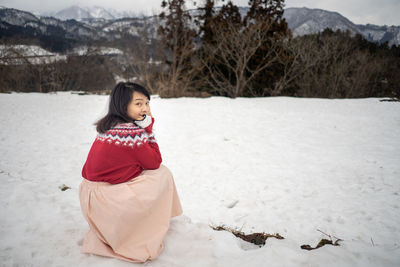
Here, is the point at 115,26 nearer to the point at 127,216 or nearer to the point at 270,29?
the point at 270,29

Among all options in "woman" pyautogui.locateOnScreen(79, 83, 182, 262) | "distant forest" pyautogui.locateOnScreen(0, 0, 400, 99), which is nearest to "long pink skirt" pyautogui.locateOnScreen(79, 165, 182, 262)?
"woman" pyautogui.locateOnScreen(79, 83, 182, 262)

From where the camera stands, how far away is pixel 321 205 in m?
2.91

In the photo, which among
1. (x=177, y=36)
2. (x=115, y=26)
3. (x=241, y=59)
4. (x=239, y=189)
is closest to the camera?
(x=239, y=189)

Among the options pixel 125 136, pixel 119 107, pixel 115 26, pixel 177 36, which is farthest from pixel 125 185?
pixel 115 26

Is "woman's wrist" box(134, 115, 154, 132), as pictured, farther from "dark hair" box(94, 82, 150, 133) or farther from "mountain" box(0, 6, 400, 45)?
"mountain" box(0, 6, 400, 45)

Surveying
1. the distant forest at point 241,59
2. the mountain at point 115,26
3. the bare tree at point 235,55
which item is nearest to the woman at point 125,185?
the distant forest at point 241,59

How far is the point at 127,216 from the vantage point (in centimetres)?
153

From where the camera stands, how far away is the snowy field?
1.79 m

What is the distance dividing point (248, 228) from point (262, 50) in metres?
14.2

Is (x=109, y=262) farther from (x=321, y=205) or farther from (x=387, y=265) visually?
(x=321, y=205)

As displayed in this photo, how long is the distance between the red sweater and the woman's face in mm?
94

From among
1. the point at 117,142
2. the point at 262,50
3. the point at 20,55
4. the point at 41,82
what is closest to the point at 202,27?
the point at 262,50

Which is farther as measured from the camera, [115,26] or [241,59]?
[115,26]

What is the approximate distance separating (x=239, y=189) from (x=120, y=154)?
8.04ft
